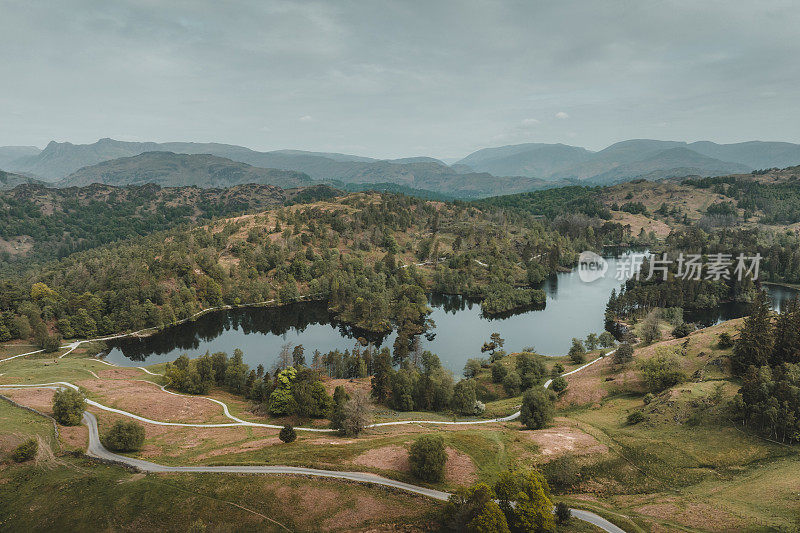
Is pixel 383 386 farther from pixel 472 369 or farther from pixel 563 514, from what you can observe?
pixel 563 514

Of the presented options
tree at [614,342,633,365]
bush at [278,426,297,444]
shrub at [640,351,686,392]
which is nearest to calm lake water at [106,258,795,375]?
tree at [614,342,633,365]

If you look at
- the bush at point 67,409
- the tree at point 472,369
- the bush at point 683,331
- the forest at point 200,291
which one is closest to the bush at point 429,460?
the bush at point 67,409

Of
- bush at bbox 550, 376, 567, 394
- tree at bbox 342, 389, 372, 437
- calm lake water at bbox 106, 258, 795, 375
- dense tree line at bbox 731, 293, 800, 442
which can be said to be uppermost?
dense tree line at bbox 731, 293, 800, 442

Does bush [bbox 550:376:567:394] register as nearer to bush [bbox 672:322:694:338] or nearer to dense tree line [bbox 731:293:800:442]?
dense tree line [bbox 731:293:800:442]

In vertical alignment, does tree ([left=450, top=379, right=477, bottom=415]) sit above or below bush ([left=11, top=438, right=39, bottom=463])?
below

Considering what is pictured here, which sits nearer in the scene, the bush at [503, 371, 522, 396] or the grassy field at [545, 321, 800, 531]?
the grassy field at [545, 321, 800, 531]

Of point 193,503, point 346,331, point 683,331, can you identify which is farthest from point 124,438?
point 683,331

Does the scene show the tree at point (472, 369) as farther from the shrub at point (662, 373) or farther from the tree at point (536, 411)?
the shrub at point (662, 373)
